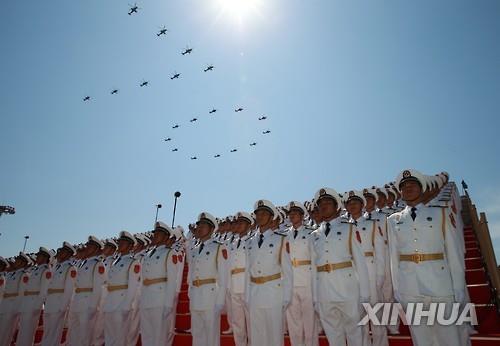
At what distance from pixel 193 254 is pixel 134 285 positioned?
1.73m

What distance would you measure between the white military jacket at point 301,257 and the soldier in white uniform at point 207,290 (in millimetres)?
1409

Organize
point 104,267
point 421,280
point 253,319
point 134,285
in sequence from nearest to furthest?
point 421,280 → point 253,319 → point 134,285 → point 104,267

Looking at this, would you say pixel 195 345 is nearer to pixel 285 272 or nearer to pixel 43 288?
pixel 285 272

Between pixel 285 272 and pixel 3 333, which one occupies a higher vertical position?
pixel 285 272

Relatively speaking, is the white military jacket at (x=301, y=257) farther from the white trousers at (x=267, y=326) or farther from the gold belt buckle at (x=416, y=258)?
the gold belt buckle at (x=416, y=258)

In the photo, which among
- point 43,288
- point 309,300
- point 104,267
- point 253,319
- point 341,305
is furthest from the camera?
point 43,288

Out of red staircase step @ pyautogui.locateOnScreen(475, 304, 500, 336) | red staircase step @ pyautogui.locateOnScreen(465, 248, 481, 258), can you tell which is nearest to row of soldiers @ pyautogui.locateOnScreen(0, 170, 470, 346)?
red staircase step @ pyautogui.locateOnScreen(475, 304, 500, 336)

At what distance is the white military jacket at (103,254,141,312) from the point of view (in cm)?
657

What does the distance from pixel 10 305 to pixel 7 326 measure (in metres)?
0.50

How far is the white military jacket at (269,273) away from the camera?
15.9 ft

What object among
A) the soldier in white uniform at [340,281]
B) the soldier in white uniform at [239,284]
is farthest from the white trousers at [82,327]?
the soldier in white uniform at [340,281]

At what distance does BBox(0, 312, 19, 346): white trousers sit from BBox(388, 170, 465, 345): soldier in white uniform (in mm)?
9251

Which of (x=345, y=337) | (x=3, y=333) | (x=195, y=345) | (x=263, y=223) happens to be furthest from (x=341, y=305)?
(x=3, y=333)

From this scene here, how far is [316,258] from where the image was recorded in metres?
4.86
